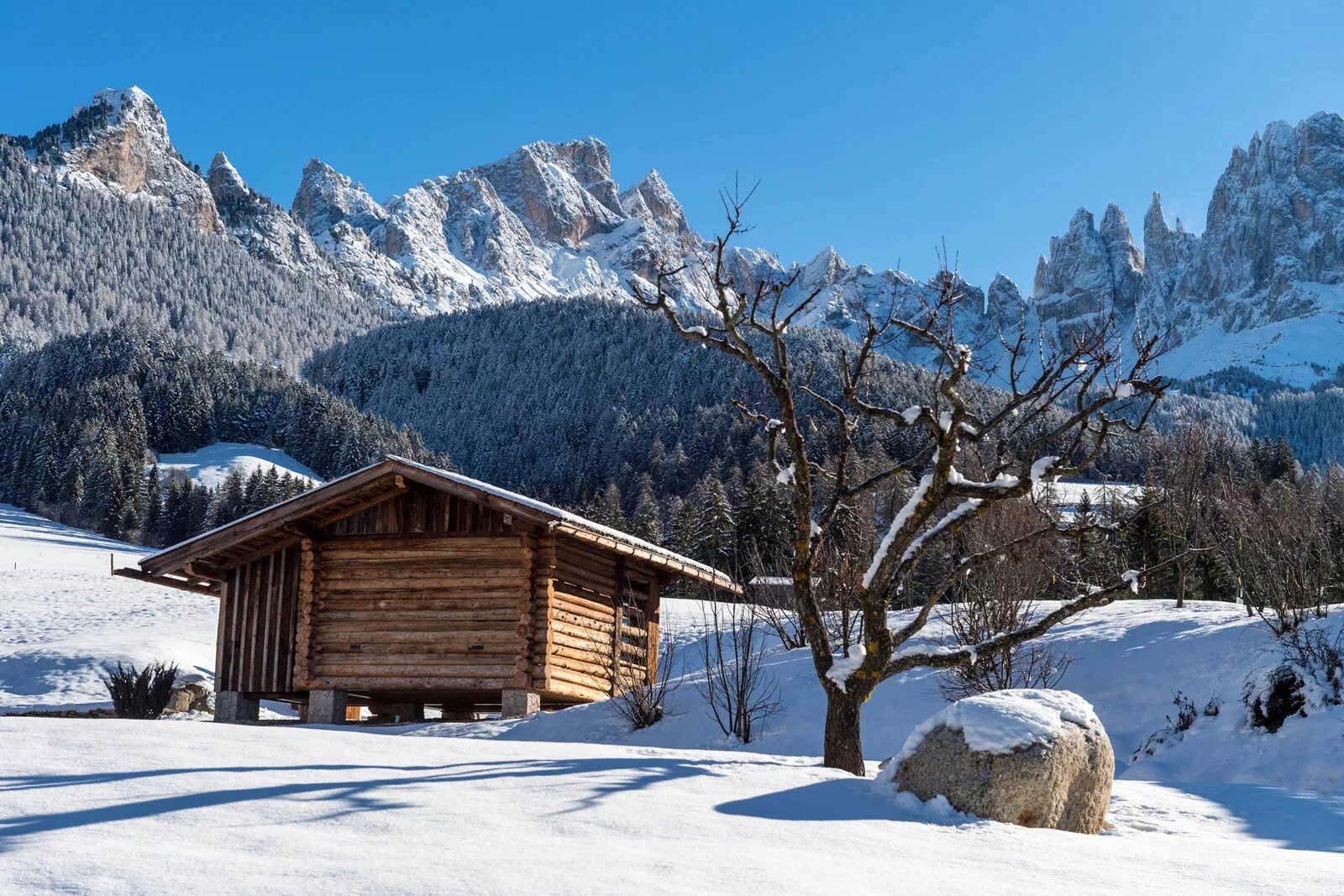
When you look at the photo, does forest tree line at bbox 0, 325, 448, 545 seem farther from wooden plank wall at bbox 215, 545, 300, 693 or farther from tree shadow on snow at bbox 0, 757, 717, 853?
tree shadow on snow at bbox 0, 757, 717, 853

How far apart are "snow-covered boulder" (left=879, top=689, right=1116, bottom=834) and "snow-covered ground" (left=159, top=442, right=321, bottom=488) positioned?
89.5 meters

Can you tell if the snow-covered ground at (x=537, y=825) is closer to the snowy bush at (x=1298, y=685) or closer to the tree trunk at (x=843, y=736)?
the tree trunk at (x=843, y=736)

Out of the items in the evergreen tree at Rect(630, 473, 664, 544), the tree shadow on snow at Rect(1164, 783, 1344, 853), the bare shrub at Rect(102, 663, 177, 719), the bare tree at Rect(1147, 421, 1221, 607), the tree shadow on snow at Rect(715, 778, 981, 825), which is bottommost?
the tree shadow on snow at Rect(1164, 783, 1344, 853)

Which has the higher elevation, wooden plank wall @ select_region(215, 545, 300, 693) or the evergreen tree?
the evergreen tree

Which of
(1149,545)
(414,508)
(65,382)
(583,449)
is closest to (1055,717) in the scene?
(414,508)

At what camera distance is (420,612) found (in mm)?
17078

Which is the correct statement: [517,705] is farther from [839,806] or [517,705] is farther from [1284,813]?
[1284,813]

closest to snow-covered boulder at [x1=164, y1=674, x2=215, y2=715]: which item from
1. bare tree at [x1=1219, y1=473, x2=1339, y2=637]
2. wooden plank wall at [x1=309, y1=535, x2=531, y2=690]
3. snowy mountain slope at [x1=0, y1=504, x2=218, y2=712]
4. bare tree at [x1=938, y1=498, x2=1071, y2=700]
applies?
snowy mountain slope at [x1=0, y1=504, x2=218, y2=712]

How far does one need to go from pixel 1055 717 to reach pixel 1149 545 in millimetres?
23817

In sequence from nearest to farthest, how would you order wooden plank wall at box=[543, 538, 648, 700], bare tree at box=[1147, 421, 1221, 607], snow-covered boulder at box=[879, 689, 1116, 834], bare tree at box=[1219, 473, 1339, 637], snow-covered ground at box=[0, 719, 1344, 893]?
snow-covered ground at box=[0, 719, 1344, 893], snow-covered boulder at box=[879, 689, 1116, 834], wooden plank wall at box=[543, 538, 648, 700], bare tree at box=[1219, 473, 1339, 637], bare tree at box=[1147, 421, 1221, 607]

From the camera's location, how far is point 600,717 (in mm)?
16953

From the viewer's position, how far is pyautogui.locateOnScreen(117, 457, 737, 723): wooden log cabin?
658 inches

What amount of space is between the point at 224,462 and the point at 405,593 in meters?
91.6

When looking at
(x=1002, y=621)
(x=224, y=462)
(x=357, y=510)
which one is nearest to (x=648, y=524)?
(x=357, y=510)
